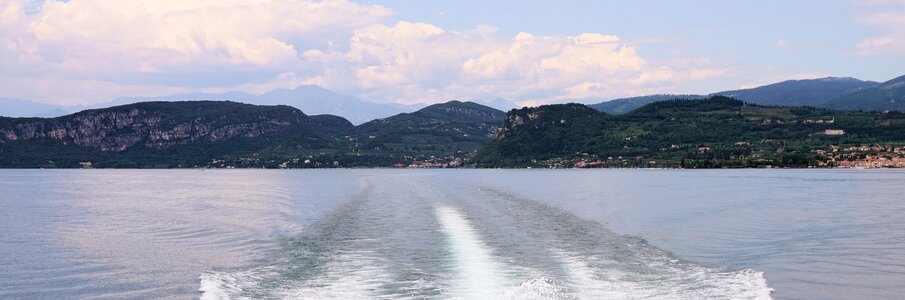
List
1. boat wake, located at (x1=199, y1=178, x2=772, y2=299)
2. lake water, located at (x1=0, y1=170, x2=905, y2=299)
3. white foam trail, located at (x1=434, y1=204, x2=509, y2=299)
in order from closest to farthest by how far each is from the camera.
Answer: boat wake, located at (x1=199, y1=178, x2=772, y2=299) < white foam trail, located at (x1=434, y1=204, x2=509, y2=299) < lake water, located at (x1=0, y1=170, x2=905, y2=299)

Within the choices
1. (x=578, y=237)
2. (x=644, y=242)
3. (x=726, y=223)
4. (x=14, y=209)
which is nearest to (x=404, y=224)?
(x=578, y=237)

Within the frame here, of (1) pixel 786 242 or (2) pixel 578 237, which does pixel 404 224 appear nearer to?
(2) pixel 578 237

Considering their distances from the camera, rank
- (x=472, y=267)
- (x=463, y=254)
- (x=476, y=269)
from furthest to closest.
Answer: (x=463, y=254)
(x=472, y=267)
(x=476, y=269)

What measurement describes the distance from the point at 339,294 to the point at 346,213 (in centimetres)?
3789

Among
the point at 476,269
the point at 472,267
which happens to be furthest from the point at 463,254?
the point at 476,269

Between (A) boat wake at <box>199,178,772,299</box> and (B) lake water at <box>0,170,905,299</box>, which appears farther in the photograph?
(B) lake water at <box>0,170,905,299</box>

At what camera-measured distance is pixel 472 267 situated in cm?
2888

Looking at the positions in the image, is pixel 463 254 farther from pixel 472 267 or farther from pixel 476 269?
pixel 476 269

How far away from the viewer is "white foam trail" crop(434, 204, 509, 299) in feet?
77.9

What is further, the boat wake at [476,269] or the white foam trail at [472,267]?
the white foam trail at [472,267]

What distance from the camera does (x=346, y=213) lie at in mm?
61031

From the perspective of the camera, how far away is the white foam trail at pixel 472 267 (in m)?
23.8

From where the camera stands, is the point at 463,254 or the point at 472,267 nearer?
the point at 472,267

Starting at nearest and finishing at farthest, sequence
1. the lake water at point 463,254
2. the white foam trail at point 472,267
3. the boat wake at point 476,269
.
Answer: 1. the boat wake at point 476,269
2. the white foam trail at point 472,267
3. the lake water at point 463,254
